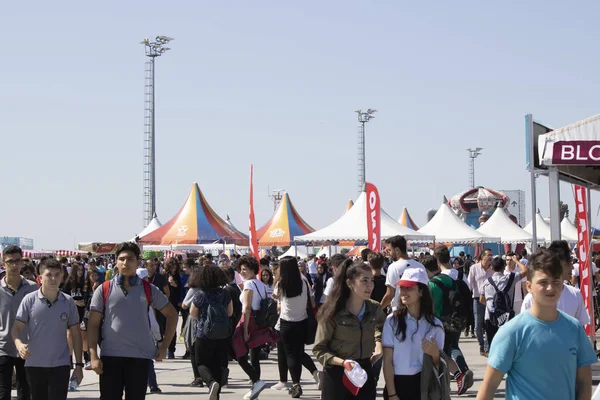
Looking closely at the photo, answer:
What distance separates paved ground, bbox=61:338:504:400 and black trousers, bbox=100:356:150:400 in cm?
405

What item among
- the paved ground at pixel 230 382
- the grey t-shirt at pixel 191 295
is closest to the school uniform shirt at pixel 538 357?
the grey t-shirt at pixel 191 295

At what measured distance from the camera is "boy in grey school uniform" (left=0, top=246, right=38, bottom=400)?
8.32 metres

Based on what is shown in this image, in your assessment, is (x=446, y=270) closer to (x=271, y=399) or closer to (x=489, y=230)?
(x=271, y=399)

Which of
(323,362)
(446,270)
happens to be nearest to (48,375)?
(323,362)

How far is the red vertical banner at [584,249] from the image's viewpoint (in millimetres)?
12484

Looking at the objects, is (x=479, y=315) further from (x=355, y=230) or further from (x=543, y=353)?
(x=355, y=230)

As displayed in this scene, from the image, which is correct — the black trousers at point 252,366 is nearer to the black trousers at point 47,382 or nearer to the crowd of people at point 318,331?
the crowd of people at point 318,331

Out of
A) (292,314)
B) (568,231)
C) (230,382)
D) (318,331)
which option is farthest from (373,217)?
(568,231)

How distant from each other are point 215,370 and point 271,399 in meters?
1.11

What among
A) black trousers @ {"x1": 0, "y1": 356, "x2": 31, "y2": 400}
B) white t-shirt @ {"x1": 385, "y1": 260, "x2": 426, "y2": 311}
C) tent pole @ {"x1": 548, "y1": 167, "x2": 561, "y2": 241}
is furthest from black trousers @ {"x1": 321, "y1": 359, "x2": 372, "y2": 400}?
tent pole @ {"x1": 548, "y1": 167, "x2": 561, "y2": 241}

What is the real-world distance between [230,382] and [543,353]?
28.8ft

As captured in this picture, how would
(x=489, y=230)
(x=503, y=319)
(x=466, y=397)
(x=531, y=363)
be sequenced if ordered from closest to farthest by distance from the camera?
(x=531, y=363) → (x=466, y=397) → (x=503, y=319) → (x=489, y=230)

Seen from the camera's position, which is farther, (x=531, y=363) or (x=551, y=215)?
(x=551, y=215)

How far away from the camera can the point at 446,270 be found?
11.9m
